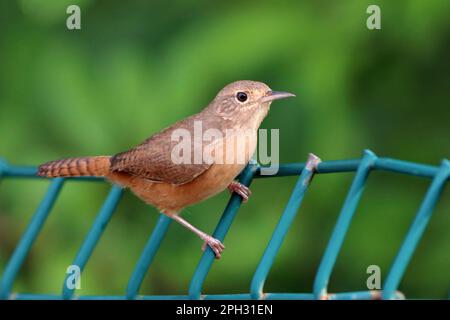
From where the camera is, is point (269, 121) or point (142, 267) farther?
point (269, 121)

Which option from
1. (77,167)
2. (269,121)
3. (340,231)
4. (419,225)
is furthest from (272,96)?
(419,225)

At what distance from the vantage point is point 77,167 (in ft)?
14.7

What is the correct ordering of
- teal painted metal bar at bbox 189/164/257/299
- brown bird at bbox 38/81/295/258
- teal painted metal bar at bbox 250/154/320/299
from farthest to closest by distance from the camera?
brown bird at bbox 38/81/295/258 → teal painted metal bar at bbox 189/164/257/299 → teal painted metal bar at bbox 250/154/320/299

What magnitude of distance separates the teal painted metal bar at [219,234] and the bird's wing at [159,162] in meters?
0.28

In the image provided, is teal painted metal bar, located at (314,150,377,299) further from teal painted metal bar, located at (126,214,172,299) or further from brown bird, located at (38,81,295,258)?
brown bird, located at (38,81,295,258)

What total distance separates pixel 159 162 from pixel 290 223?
1.15m

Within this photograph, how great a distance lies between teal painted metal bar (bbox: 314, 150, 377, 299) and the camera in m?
3.12

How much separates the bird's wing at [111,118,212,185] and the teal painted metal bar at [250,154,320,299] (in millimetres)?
925

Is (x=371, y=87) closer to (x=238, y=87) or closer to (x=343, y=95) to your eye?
(x=343, y=95)

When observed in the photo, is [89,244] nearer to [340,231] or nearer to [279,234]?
[279,234]

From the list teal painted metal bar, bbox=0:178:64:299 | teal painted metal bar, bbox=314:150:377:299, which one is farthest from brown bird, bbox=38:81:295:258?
teal painted metal bar, bbox=314:150:377:299

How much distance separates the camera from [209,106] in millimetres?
4602
